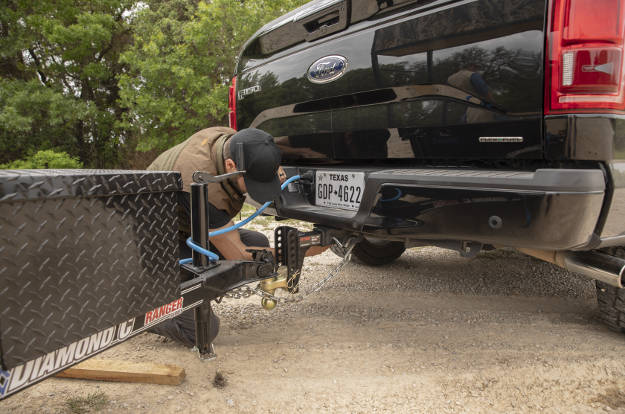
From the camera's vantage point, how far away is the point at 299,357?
7.48 feet

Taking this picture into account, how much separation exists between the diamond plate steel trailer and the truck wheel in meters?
2.31

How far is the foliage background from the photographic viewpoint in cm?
1356

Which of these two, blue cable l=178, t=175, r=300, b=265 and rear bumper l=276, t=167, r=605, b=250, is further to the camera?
blue cable l=178, t=175, r=300, b=265

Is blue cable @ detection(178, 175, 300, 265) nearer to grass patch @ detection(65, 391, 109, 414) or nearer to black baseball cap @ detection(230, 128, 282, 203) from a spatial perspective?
black baseball cap @ detection(230, 128, 282, 203)

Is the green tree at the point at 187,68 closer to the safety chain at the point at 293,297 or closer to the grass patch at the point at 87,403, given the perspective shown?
the safety chain at the point at 293,297

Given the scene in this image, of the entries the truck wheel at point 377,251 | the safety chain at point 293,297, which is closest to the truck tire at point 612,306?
the safety chain at point 293,297

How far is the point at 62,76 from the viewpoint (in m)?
16.2

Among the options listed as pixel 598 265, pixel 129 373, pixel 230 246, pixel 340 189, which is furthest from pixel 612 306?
pixel 129 373

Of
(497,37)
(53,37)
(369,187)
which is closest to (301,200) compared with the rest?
(369,187)

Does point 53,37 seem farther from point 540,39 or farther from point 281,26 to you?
point 540,39

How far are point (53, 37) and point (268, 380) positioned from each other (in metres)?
16.2

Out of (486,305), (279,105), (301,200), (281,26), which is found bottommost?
(486,305)

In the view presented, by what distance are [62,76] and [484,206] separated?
1844 centimetres

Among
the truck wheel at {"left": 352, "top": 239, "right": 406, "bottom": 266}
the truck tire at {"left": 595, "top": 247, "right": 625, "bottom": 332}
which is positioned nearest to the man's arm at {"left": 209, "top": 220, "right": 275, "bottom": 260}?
the truck wheel at {"left": 352, "top": 239, "right": 406, "bottom": 266}
